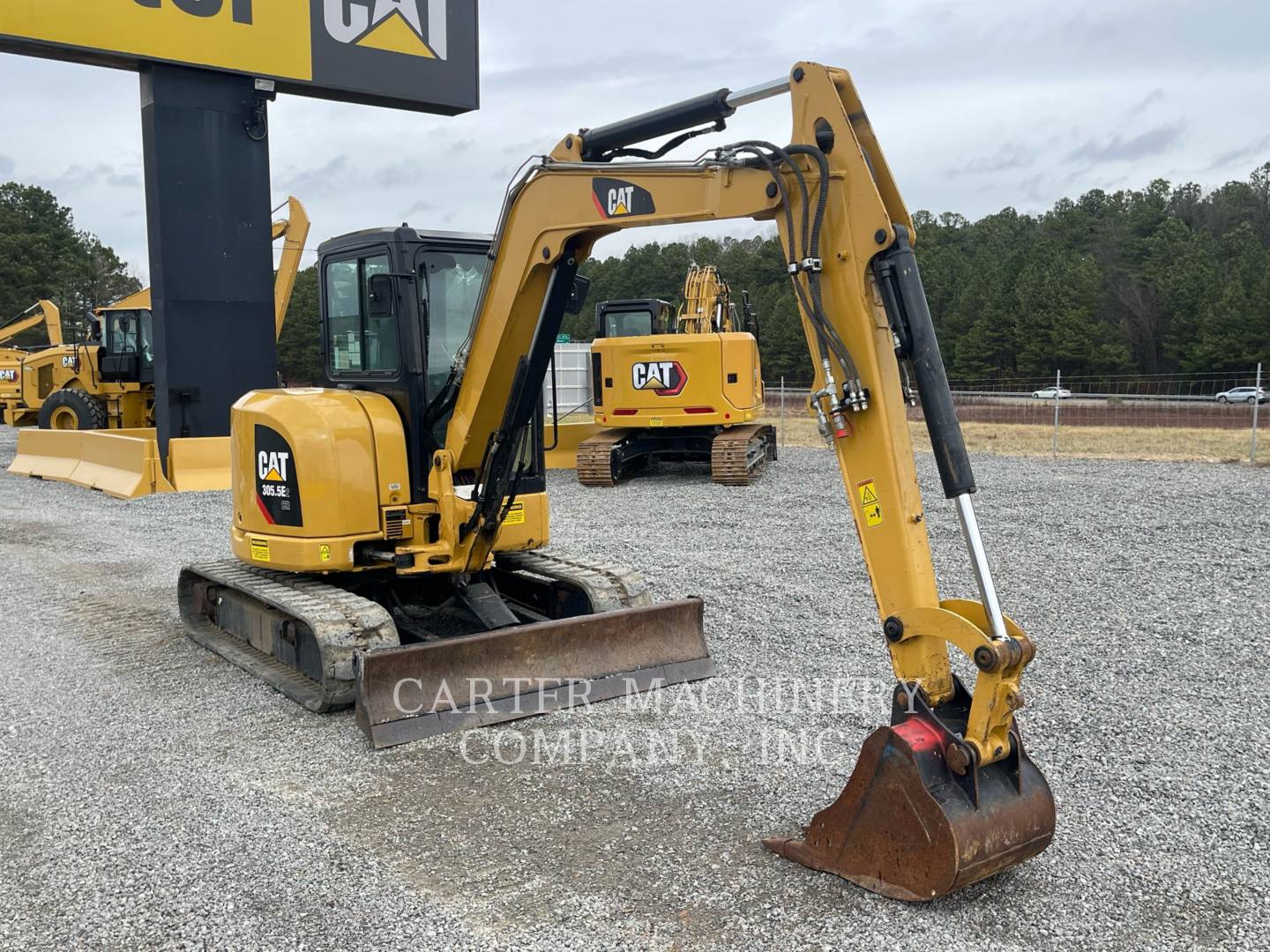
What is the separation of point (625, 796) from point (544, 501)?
8.16ft

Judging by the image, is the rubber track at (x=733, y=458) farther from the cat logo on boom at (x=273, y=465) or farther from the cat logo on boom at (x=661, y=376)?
the cat logo on boom at (x=273, y=465)

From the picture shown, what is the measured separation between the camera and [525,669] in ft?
19.2

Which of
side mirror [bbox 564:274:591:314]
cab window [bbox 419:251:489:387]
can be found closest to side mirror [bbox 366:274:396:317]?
cab window [bbox 419:251:489:387]

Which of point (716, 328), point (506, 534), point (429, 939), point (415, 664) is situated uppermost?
point (716, 328)

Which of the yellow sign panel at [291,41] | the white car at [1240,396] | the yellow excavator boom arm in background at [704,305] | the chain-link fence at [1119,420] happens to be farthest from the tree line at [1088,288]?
the yellow sign panel at [291,41]

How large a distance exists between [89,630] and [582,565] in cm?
369

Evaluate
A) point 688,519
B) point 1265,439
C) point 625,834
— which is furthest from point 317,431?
point 1265,439

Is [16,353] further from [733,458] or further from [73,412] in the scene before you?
[733,458]

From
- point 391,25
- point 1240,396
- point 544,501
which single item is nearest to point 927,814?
point 544,501

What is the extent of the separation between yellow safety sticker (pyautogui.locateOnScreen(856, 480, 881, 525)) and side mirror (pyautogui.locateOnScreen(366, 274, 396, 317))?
3.22m

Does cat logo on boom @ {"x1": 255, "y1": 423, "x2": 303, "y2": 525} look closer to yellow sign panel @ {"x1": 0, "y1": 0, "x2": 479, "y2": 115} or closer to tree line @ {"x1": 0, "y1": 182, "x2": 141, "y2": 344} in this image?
yellow sign panel @ {"x1": 0, "y1": 0, "x2": 479, "y2": 115}

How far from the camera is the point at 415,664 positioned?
5.47 m

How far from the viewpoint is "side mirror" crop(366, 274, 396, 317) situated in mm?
6145

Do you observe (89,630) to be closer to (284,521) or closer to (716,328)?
(284,521)
